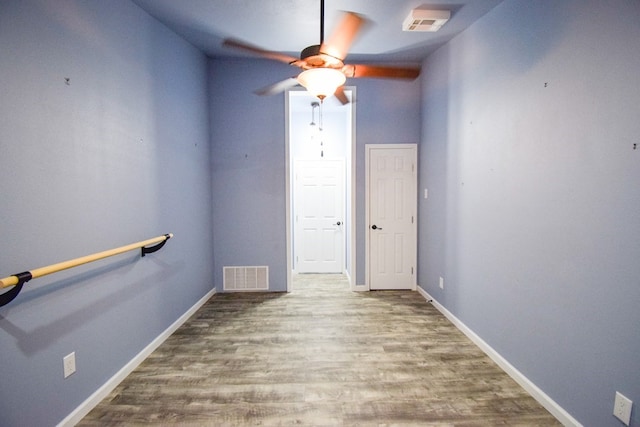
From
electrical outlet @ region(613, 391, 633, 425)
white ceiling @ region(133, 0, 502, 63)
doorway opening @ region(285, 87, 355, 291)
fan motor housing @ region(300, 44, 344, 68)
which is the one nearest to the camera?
electrical outlet @ region(613, 391, 633, 425)

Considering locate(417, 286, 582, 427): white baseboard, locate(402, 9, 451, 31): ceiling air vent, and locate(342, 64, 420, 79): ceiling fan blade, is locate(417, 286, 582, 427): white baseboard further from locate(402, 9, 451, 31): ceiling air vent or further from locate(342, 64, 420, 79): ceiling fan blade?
locate(402, 9, 451, 31): ceiling air vent

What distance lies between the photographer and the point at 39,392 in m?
1.65

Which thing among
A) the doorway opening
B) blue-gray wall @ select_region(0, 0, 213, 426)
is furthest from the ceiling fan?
the doorway opening

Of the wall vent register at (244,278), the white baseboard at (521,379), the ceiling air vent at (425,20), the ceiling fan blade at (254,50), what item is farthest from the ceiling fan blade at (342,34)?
the wall vent register at (244,278)

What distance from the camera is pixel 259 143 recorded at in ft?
13.7

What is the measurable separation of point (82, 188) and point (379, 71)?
2.12m

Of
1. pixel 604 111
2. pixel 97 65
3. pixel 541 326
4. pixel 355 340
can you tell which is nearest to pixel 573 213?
pixel 604 111

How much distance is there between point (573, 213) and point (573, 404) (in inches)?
44.4

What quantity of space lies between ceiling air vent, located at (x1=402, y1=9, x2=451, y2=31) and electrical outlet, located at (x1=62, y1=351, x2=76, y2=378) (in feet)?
11.7

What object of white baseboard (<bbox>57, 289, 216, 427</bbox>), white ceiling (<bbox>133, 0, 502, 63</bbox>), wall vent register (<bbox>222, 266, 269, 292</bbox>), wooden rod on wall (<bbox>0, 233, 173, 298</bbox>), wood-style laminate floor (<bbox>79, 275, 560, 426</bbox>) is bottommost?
wood-style laminate floor (<bbox>79, 275, 560, 426</bbox>)

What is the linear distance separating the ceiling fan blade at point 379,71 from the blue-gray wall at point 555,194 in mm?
801

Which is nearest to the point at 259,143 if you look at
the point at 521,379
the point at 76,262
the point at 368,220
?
the point at 368,220

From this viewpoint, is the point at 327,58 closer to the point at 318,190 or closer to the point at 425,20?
the point at 425,20

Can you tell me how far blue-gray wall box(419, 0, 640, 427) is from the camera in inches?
61.9
